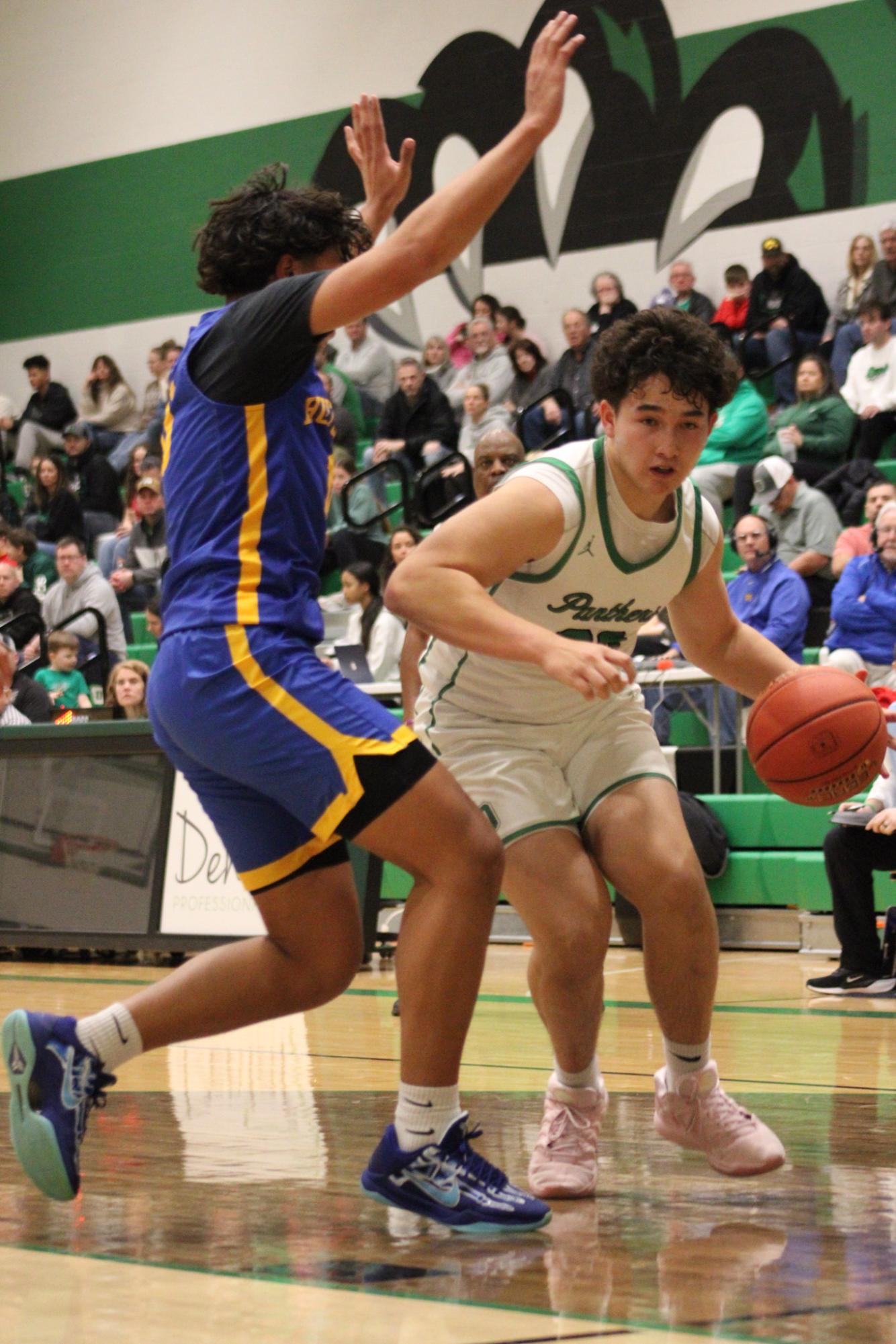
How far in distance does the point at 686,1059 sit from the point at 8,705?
7.65 metres

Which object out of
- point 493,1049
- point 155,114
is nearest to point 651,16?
point 155,114

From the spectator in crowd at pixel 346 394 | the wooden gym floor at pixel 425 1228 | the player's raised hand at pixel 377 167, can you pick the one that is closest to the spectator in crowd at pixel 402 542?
the spectator in crowd at pixel 346 394

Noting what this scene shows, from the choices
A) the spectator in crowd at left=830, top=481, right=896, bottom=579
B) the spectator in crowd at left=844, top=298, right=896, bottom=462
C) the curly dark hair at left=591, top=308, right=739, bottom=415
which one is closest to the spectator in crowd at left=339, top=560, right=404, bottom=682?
the spectator in crowd at left=830, top=481, right=896, bottom=579

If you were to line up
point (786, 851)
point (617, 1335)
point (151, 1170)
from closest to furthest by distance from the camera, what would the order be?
point (617, 1335), point (151, 1170), point (786, 851)

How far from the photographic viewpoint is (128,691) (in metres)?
9.98

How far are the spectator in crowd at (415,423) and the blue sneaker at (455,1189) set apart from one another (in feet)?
38.2

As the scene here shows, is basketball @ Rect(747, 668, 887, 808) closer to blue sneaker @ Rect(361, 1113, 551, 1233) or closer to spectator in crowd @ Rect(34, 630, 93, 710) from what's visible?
blue sneaker @ Rect(361, 1113, 551, 1233)

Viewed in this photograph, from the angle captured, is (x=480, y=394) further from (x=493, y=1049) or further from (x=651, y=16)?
(x=493, y=1049)

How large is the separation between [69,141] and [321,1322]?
19633mm

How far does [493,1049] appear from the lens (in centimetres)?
547

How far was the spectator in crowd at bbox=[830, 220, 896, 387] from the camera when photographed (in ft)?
42.2

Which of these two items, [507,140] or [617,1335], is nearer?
[617,1335]

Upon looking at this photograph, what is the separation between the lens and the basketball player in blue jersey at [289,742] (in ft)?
9.38

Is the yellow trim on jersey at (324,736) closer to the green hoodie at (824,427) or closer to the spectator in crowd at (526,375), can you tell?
the green hoodie at (824,427)
